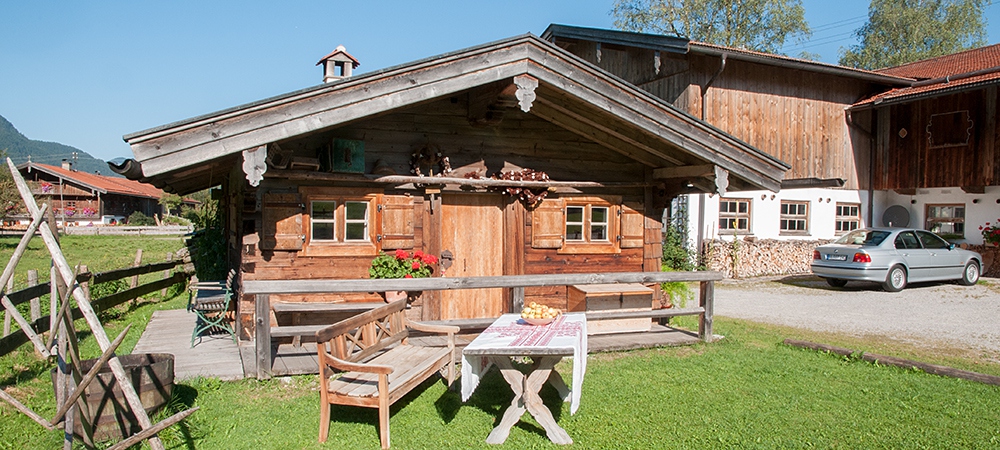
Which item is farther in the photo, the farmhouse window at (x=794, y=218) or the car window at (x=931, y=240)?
the farmhouse window at (x=794, y=218)

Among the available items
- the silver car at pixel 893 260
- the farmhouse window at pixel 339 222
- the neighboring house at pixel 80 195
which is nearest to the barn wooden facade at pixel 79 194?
the neighboring house at pixel 80 195

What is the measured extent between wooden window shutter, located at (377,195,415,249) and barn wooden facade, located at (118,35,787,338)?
2 centimetres

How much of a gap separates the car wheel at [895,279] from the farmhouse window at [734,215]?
417cm

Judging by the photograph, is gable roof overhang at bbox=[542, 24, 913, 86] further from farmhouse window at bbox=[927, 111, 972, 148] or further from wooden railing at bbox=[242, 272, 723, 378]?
wooden railing at bbox=[242, 272, 723, 378]

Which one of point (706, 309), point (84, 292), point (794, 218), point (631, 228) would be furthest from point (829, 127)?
point (84, 292)

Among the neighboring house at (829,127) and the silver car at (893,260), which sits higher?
the neighboring house at (829,127)

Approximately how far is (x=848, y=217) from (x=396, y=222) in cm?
1697

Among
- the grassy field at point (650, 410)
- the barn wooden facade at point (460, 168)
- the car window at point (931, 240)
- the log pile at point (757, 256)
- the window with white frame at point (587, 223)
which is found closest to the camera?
the grassy field at point (650, 410)

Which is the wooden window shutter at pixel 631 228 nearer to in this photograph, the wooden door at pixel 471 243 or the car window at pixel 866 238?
the wooden door at pixel 471 243

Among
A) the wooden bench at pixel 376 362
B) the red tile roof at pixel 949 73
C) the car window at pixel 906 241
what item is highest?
the red tile roof at pixel 949 73

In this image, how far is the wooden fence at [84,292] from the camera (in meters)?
6.51

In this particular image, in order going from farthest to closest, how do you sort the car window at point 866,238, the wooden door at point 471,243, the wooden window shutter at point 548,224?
the car window at point 866,238 < the wooden window shutter at point 548,224 < the wooden door at point 471,243

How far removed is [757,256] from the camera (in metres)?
18.8

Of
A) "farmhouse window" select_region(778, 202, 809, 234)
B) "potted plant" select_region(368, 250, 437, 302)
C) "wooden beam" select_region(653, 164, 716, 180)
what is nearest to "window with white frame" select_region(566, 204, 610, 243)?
"wooden beam" select_region(653, 164, 716, 180)
